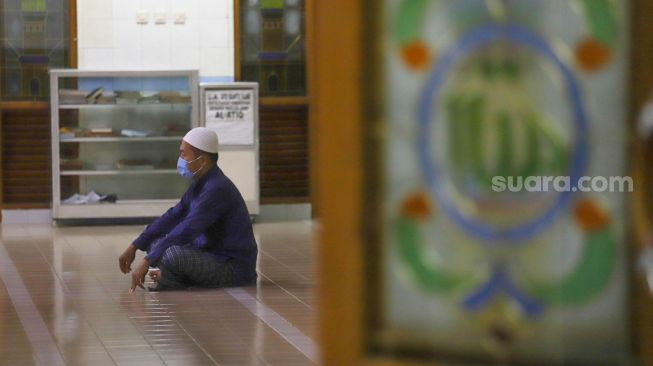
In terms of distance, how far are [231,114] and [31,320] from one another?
6.60 metres

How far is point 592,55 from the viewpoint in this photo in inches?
133

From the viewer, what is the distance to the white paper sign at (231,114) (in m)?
14.2

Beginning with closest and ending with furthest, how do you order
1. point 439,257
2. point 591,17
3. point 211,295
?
point 591,17
point 439,257
point 211,295

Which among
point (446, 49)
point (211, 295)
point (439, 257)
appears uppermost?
point (446, 49)

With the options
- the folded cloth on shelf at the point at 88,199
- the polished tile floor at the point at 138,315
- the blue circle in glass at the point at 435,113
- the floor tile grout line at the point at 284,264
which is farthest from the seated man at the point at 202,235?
the blue circle in glass at the point at 435,113

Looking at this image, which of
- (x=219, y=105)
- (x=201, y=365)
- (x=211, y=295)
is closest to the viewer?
(x=201, y=365)

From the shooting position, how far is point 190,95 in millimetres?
14250

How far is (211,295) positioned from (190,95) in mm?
5735

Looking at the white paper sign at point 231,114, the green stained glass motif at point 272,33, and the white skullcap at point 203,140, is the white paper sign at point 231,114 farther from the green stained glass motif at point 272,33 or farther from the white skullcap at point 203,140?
the white skullcap at point 203,140

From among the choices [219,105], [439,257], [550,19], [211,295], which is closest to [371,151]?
[439,257]

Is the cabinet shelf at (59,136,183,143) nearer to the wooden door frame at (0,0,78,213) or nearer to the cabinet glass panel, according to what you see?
the wooden door frame at (0,0,78,213)

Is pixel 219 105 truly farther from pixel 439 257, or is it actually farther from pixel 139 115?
pixel 439 257

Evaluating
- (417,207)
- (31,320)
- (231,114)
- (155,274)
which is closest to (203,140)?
(155,274)

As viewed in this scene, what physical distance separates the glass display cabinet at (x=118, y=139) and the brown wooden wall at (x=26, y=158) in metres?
0.33
